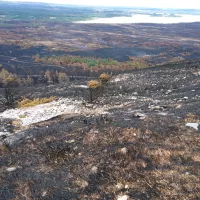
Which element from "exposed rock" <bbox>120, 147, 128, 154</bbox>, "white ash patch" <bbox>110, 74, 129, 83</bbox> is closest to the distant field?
"white ash patch" <bbox>110, 74, 129, 83</bbox>

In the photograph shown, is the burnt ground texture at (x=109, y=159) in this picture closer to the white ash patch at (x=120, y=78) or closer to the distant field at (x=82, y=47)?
the white ash patch at (x=120, y=78)

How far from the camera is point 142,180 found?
12617 mm

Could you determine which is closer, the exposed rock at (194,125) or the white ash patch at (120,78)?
the exposed rock at (194,125)

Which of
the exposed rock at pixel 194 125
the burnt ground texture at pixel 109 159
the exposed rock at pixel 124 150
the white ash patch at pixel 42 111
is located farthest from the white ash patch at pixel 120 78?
the exposed rock at pixel 124 150

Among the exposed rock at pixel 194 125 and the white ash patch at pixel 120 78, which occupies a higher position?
the exposed rock at pixel 194 125

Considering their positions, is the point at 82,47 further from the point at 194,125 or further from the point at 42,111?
the point at 194,125

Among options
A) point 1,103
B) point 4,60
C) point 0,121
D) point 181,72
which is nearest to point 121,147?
point 0,121

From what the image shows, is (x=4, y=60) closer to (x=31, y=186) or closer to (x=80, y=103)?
(x=80, y=103)

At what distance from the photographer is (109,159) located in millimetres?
14688

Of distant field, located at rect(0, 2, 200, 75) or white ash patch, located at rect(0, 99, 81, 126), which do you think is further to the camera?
distant field, located at rect(0, 2, 200, 75)

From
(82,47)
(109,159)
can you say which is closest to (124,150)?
(109,159)

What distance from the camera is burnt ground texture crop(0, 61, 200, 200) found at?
1226 cm

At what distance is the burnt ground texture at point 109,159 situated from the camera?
12258 mm

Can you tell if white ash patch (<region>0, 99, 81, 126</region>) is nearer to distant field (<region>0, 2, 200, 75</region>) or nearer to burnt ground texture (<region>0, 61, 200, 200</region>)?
burnt ground texture (<region>0, 61, 200, 200</region>)
